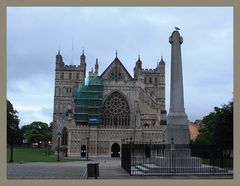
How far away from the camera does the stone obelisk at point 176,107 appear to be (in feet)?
87.2

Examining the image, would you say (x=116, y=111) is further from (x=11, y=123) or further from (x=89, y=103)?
(x=11, y=123)

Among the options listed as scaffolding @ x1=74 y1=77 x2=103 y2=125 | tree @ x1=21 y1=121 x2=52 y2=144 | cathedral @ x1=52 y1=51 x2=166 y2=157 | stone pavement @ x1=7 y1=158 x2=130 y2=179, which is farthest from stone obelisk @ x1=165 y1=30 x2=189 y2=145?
tree @ x1=21 y1=121 x2=52 y2=144

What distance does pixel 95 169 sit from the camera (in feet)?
67.7

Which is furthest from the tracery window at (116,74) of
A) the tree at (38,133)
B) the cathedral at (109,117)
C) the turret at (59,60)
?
the tree at (38,133)

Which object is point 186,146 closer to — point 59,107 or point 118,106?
point 118,106

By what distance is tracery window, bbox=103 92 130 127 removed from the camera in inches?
3460

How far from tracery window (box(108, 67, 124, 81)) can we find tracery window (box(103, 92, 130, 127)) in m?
4.63

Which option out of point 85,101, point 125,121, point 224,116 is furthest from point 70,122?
point 224,116

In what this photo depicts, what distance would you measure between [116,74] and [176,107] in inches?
2605

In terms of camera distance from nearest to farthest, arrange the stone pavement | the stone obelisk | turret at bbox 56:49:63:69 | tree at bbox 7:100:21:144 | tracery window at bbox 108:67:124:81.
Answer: the stone pavement → the stone obelisk → tree at bbox 7:100:21:144 → tracery window at bbox 108:67:124:81 → turret at bbox 56:49:63:69

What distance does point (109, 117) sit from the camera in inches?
3455

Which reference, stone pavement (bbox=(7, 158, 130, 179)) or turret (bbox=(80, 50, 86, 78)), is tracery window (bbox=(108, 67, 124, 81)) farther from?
stone pavement (bbox=(7, 158, 130, 179))

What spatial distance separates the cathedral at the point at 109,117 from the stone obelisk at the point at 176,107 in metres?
54.7

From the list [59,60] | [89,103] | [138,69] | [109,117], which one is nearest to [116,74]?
[138,69]
